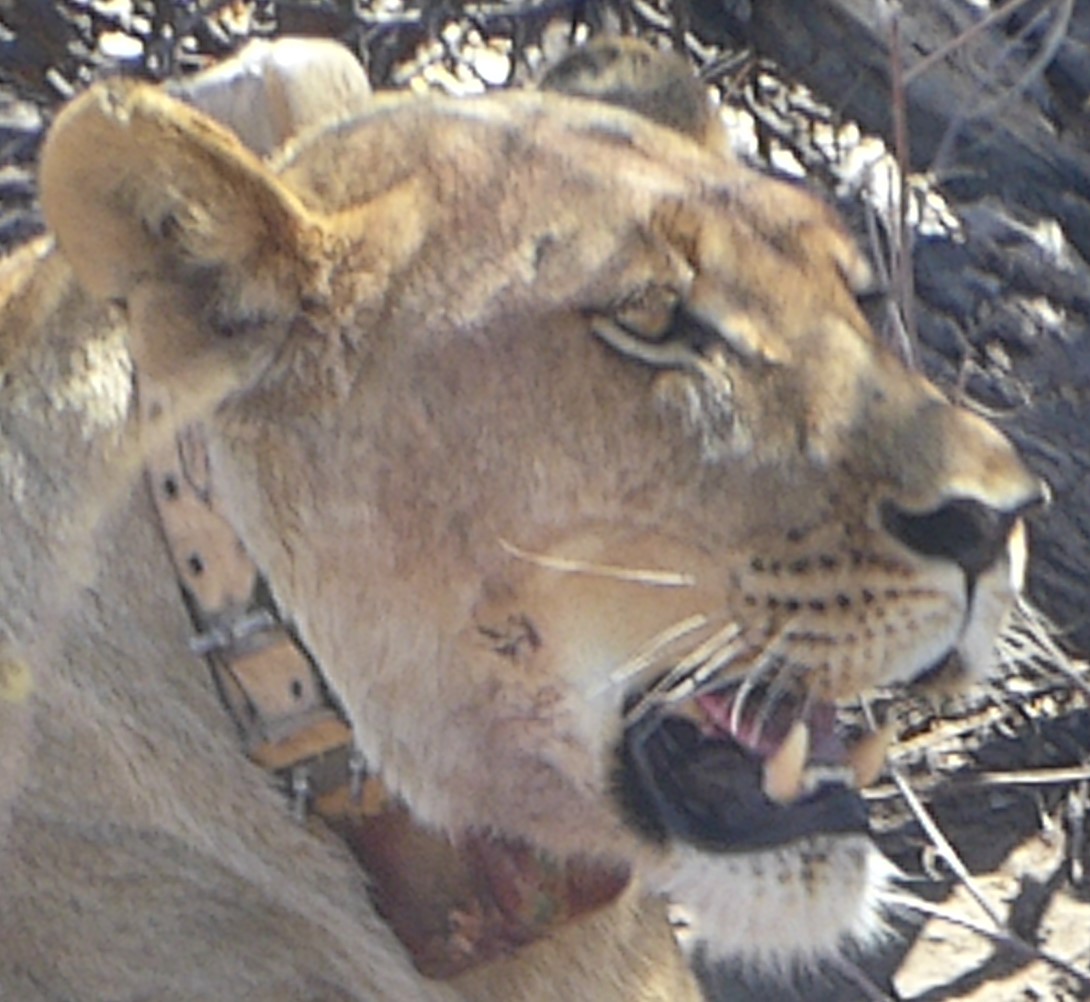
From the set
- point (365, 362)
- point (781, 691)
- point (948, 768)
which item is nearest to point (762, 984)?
point (948, 768)

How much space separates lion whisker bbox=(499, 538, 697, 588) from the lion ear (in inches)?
10.4

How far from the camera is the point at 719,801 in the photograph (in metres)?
2.02

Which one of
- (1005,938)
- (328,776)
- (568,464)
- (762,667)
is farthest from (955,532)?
(1005,938)

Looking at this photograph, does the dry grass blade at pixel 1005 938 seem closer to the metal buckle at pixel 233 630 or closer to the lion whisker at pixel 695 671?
the lion whisker at pixel 695 671

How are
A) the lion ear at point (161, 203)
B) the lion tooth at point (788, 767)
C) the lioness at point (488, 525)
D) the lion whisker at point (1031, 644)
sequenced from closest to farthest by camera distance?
1. the lion ear at point (161, 203)
2. the lioness at point (488, 525)
3. the lion tooth at point (788, 767)
4. the lion whisker at point (1031, 644)

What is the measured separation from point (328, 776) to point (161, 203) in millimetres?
486

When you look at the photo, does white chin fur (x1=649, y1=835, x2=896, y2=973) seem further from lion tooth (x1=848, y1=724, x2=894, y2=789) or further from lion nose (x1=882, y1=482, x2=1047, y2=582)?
lion nose (x1=882, y1=482, x2=1047, y2=582)

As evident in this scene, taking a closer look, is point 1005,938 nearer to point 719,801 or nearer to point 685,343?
point 719,801

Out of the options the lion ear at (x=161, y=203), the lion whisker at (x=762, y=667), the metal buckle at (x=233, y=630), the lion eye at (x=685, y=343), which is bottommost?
the lion whisker at (x=762, y=667)

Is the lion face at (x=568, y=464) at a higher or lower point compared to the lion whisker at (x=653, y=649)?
higher

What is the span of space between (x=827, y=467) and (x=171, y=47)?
175cm

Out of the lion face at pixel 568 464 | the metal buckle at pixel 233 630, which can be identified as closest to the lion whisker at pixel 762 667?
the lion face at pixel 568 464

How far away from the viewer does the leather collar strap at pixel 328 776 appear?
191 centimetres

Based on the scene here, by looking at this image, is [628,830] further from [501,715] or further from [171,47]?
[171,47]
